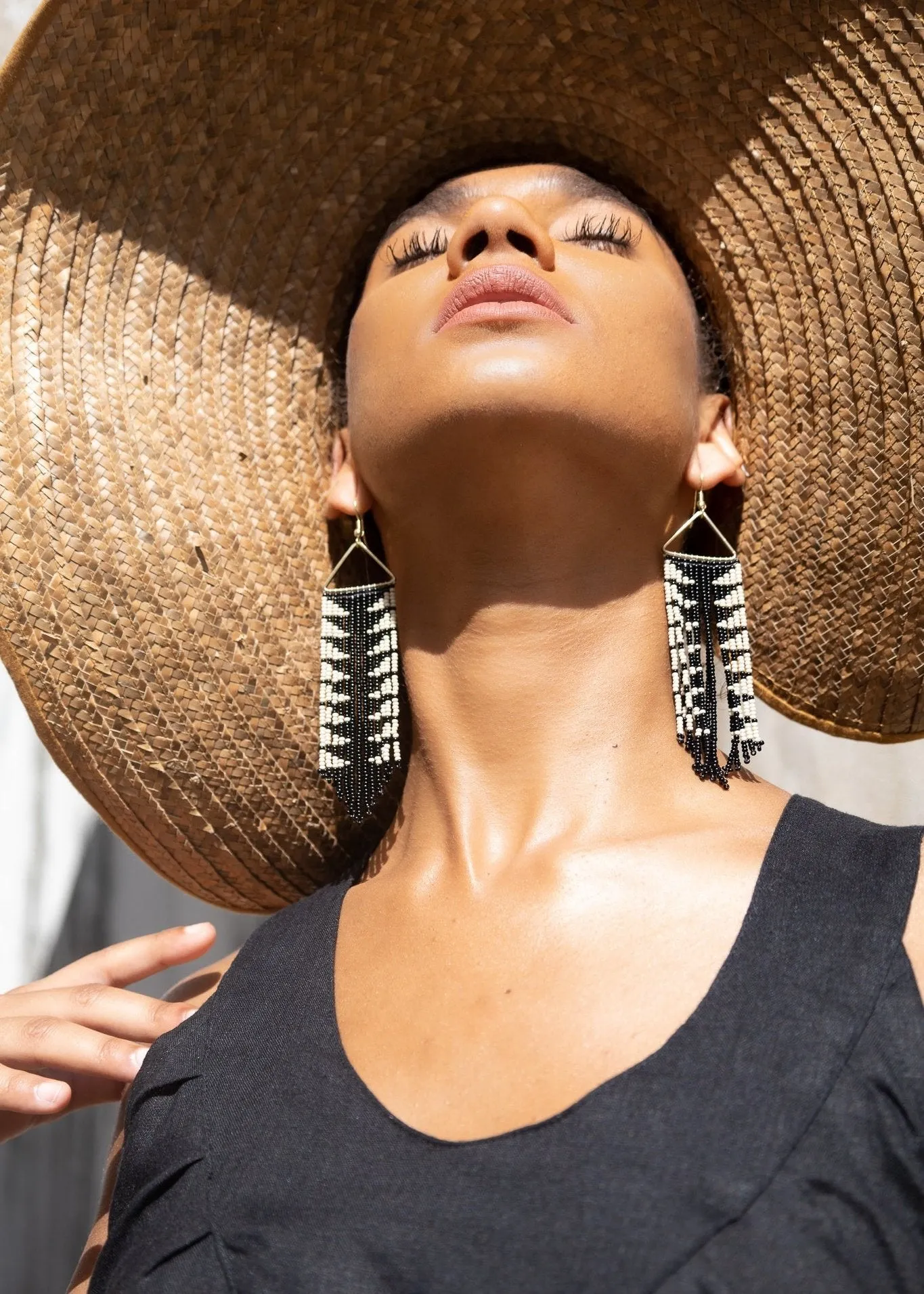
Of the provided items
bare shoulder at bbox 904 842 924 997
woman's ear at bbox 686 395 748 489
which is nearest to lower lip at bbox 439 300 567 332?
woman's ear at bbox 686 395 748 489

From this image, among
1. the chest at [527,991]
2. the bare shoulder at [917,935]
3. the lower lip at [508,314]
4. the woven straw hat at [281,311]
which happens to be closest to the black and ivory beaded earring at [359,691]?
the woven straw hat at [281,311]

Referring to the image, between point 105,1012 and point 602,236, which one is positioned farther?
point 602,236

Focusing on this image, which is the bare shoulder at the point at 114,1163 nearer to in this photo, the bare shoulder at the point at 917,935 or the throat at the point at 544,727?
the throat at the point at 544,727

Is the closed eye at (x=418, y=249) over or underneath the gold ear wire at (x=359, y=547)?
over

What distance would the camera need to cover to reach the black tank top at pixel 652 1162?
105 centimetres

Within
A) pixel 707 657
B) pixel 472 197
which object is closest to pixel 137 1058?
pixel 707 657

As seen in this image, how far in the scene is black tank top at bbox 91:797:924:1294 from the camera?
1046mm

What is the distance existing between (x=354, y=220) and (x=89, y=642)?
0.70 metres

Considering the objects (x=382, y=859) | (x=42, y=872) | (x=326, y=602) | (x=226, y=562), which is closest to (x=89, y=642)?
(x=226, y=562)

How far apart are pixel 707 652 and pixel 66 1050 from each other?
0.87m

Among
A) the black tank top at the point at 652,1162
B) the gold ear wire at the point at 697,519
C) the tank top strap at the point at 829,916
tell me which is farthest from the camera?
the gold ear wire at the point at 697,519

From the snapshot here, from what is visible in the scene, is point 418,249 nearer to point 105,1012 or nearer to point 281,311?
point 281,311

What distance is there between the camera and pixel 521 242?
4.86ft

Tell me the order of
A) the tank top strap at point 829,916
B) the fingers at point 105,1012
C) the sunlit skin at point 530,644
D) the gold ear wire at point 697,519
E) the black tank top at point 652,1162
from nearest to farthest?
the black tank top at point 652,1162 < the tank top strap at point 829,916 < the sunlit skin at point 530,644 < the fingers at point 105,1012 < the gold ear wire at point 697,519
